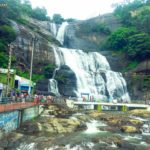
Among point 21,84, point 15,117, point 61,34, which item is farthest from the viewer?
point 61,34

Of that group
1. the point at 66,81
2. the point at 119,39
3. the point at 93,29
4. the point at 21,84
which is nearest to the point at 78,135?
the point at 21,84

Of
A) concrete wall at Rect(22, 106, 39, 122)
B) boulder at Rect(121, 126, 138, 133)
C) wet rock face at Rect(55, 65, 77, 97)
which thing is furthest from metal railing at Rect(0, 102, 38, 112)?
wet rock face at Rect(55, 65, 77, 97)

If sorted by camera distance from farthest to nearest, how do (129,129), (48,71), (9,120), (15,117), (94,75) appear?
(94,75) → (48,71) → (129,129) → (15,117) → (9,120)

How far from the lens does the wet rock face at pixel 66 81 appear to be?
198 feet

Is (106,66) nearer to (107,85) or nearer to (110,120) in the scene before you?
(107,85)

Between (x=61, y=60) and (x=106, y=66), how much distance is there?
1343 centimetres

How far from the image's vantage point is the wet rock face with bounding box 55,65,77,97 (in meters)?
60.5

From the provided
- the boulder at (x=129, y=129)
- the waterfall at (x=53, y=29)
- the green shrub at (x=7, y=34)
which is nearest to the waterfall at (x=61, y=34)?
the waterfall at (x=53, y=29)

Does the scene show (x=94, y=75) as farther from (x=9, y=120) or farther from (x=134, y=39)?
(x=9, y=120)

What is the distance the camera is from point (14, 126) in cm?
2745

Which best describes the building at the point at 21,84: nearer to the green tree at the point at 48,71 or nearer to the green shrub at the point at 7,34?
the green tree at the point at 48,71

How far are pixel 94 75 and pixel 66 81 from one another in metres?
9.67

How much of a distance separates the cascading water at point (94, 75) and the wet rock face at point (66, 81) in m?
1.22

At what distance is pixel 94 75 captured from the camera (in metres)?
68.4
